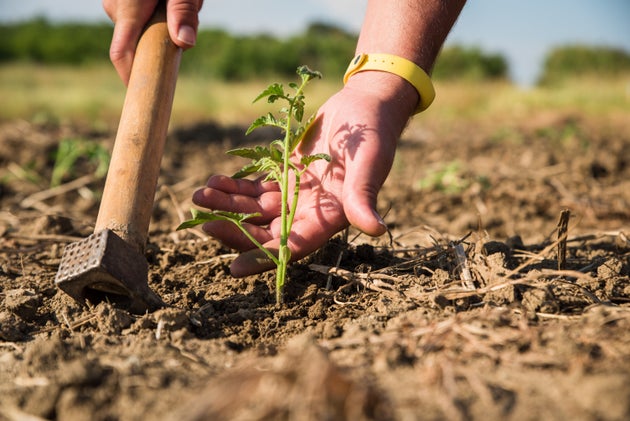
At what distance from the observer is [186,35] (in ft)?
7.94

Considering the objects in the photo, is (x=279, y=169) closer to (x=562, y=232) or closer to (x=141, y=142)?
(x=141, y=142)

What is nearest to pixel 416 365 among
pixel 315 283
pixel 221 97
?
pixel 315 283

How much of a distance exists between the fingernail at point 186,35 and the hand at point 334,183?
573mm

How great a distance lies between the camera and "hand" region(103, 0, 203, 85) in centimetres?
243

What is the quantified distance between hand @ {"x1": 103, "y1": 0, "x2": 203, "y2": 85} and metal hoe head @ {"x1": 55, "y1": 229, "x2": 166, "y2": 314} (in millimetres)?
922

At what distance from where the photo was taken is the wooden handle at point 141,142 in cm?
213

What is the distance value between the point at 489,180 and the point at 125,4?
3.28m

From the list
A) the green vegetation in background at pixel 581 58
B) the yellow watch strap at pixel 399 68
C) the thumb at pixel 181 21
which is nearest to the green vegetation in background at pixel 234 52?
the green vegetation in background at pixel 581 58

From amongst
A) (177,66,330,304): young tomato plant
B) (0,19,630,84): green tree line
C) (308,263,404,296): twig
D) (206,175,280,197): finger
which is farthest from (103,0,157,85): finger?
(0,19,630,84): green tree line

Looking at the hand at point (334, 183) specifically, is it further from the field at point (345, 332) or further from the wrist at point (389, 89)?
the field at point (345, 332)

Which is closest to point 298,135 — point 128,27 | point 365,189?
point 365,189

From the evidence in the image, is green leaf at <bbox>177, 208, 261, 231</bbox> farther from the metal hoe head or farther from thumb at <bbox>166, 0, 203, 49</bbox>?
thumb at <bbox>166, 0, 203, 49</bbox>

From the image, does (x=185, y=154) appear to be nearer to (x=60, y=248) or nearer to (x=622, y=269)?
(x=60, y=248)

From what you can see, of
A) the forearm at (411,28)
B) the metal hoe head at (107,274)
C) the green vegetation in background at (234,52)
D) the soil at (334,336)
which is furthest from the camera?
the green vegetation in background at (234,52)
